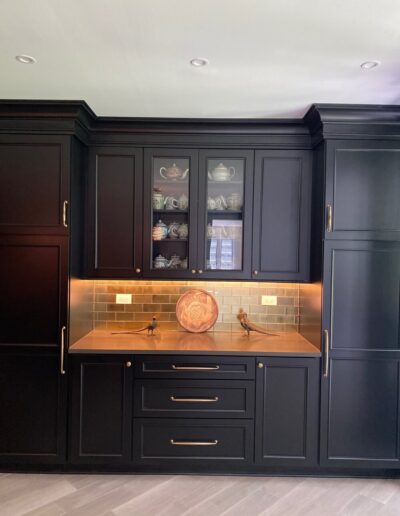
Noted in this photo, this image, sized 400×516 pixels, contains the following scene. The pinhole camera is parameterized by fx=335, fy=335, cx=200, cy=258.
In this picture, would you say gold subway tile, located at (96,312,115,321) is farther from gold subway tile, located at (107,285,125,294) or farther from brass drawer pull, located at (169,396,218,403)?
brass drawer pull, located at (169,396,218,403)

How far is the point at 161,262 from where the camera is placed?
2.56 metres

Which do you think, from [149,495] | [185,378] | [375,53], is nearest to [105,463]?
[149,495]

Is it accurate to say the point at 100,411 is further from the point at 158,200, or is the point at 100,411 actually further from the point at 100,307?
the point at 158,200

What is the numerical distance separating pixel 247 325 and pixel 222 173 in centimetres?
120

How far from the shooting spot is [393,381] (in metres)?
2.25

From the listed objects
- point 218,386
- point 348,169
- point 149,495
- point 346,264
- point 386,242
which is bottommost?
point 149,495

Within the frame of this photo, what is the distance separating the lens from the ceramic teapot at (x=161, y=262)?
2547mm

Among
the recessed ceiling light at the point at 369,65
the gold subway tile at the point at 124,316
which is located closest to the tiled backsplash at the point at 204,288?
the gold subway tile at the point at 124,316

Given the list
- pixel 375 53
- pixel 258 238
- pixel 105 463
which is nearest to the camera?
pixel 375 53

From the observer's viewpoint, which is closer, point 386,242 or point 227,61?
point 227,61

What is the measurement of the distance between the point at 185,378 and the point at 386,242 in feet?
5.32

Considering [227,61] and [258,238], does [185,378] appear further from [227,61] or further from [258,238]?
[227,61]

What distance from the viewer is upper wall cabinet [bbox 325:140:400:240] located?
7.30 feet

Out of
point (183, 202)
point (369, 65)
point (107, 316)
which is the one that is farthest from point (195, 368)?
point (369, 65)
